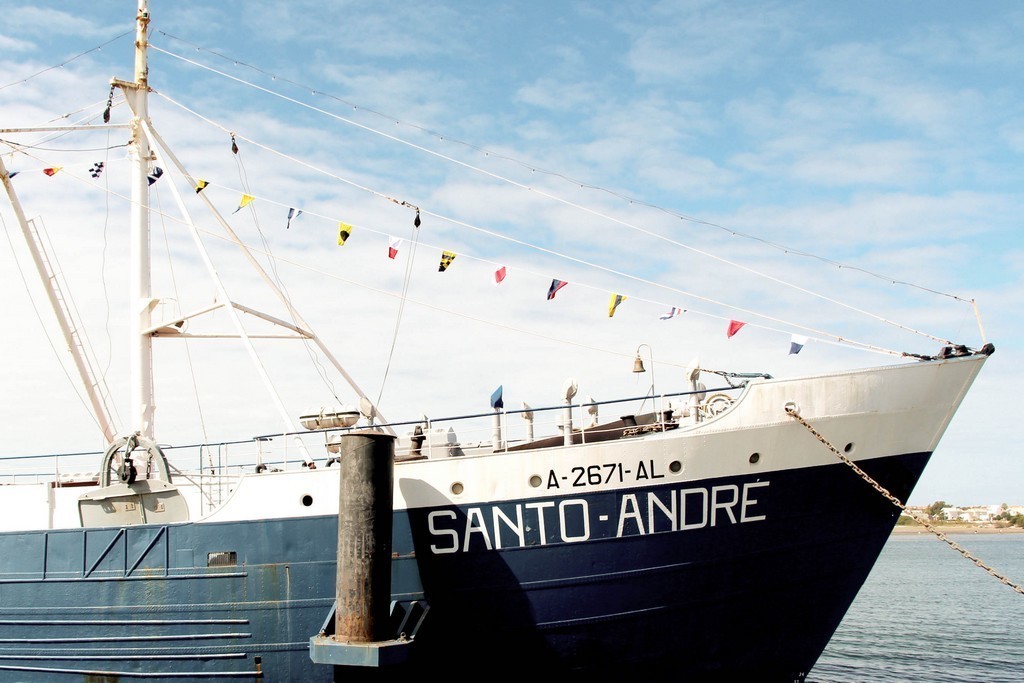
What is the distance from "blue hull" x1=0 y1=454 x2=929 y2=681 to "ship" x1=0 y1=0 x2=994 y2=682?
1.3 inches

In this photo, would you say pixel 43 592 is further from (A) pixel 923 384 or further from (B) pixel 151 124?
(A) pixel 923 384

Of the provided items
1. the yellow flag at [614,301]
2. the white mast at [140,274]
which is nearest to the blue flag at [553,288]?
the yellow flag at [614,301]

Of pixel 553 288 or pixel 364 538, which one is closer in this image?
pixel 364 538

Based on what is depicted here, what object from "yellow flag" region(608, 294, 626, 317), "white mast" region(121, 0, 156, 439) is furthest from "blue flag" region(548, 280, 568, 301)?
"white mast" region(121, 0, 156, 439)

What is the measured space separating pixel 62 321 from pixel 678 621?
1390 centimetres

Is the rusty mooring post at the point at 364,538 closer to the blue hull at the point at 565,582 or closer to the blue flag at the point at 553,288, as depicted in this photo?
the blue hull at the point at 565,582

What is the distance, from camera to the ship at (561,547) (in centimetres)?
1294

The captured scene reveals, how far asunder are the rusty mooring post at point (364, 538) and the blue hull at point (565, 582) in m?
0.94

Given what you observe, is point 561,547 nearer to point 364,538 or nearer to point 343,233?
point 364,538

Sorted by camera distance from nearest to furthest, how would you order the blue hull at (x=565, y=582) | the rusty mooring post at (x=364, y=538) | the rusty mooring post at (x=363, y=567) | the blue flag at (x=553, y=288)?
the rusty mooring post at (x=363, y=567)
the rusty mooring post at (x=364, y=538)
the blue hull at (x=565, y=582)
the blue flag at (x=553, y=288)

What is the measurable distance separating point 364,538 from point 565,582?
9.75 ft

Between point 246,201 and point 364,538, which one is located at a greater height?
point 246,201

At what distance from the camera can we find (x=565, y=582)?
13.0m

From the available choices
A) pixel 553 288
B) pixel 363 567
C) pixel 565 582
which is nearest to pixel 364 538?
pixel 363 567
